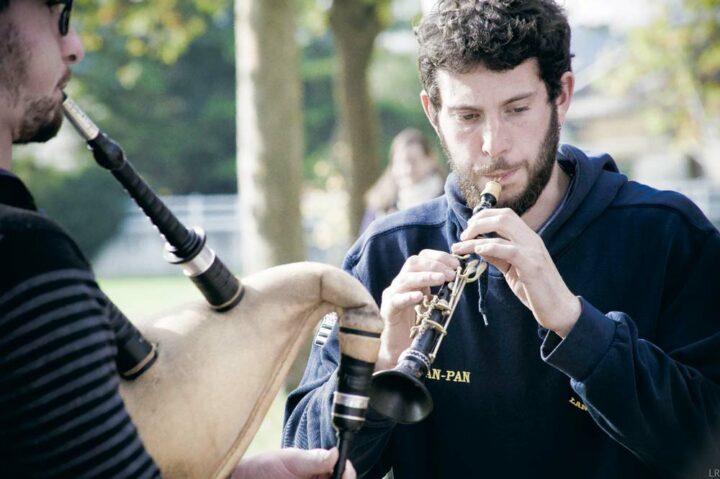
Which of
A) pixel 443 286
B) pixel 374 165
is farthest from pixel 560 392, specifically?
pixel 374 165

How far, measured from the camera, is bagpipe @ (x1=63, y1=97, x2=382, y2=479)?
1795mm

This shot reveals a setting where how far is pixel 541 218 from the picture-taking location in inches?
108

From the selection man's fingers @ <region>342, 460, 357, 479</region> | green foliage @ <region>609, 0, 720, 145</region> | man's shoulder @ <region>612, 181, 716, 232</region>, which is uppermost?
man's shoulder @ <region>612, 181, 716, 232</region>

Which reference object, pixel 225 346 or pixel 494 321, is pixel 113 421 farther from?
pixel 494 321

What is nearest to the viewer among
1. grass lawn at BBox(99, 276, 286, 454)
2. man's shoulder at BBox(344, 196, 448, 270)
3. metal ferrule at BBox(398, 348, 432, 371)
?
metal ferrule at BBox(398, 348, 432, 371)

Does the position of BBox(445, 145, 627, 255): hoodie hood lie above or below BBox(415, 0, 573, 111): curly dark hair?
below

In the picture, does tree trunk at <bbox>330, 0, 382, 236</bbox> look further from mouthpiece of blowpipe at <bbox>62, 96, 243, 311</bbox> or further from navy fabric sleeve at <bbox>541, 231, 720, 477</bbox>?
mouthpiece of blowpipe at <bbox>62, 96, 243, 311</bbox>

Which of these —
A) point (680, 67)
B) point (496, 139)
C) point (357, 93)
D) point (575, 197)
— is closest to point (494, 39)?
point (496, 139)

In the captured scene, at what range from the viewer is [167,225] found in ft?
6.06

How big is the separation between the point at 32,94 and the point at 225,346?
599 millimetres

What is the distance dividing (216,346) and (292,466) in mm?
411

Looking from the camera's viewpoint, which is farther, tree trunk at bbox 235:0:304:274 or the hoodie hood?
tree trunk at bbox 235:0:304:274

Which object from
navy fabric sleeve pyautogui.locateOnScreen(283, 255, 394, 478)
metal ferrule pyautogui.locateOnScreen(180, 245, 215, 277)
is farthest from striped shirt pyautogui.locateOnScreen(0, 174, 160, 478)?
navy fabric sleeve pyautogui.locateOnScreen(283, 255, 394, 478)

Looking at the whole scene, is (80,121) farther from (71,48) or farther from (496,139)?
(496,139)
